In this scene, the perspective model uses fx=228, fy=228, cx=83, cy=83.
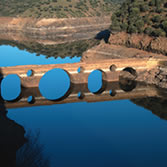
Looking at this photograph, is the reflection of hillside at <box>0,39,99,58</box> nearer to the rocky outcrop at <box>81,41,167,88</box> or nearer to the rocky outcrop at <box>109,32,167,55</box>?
the rocky outcrop at <box>81,41,167,88</box>

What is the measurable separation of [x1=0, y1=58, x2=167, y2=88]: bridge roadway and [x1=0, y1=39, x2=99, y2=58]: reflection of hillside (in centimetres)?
3514

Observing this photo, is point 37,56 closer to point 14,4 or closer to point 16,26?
point 16,26

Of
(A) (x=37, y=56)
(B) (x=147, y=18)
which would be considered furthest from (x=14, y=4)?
(B) (x=147, y=18)

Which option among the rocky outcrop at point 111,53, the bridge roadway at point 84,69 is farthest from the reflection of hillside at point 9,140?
the rocky outcrop at point 111,53

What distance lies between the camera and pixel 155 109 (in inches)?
1770

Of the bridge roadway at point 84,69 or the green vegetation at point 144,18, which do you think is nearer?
the bridge roadway at point 84,69

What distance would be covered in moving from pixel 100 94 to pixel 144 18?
33.2 metres

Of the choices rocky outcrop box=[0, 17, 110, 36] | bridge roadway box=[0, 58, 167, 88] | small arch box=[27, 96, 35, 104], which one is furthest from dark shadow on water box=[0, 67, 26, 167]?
rocky outcrop box=[0, 17, 110, 36]

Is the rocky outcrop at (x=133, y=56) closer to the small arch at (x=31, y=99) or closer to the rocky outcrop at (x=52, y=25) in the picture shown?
the small arch at (x=31, y=99)

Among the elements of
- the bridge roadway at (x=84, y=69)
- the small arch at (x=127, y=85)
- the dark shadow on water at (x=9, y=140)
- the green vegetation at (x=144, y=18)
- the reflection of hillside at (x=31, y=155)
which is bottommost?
the reflection of hillside at (x=31, y=155)

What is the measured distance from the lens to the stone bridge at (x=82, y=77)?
4866 cm

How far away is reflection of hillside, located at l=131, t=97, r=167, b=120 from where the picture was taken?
4356cm

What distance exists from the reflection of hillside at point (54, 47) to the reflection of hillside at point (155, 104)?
4558 cm

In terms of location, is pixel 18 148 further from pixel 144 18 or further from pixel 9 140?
pixel 144 18
